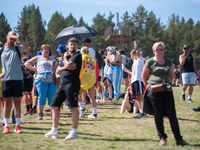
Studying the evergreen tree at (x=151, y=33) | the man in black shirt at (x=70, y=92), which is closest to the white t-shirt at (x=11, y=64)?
the man in black shirt at (x=70, y=92)

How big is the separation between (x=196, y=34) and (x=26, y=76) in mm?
62971

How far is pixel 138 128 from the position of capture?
18.8ft

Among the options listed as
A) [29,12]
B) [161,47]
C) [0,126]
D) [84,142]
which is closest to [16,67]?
[0,126]

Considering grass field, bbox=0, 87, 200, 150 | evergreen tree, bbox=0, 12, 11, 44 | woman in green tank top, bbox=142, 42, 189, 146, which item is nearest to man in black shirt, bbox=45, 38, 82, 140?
grass field, bbox=0, 87, 200, 150

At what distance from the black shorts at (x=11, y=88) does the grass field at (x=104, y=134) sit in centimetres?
84

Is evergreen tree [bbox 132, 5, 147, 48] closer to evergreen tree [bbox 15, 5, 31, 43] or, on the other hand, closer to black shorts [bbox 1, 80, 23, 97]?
evergreen tree [bbox 15, 5, 31, 43]

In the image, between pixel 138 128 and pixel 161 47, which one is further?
pixel 138 128

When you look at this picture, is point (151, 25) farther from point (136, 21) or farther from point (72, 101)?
point (72, 101)

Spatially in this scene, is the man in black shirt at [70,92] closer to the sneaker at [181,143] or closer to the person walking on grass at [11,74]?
the person walking on grass at [11,74]

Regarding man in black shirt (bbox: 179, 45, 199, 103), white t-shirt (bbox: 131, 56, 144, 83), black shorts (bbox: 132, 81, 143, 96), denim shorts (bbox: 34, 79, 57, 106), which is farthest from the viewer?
man in black shirt (bbox: 179, 45, 199, 103)

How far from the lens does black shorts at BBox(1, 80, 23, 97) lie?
517 centimetres

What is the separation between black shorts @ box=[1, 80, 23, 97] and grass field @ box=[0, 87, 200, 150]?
836mm

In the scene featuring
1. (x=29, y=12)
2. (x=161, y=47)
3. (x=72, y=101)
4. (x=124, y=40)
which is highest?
(x=29, y=12)

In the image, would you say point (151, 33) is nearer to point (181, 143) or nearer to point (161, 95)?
point (161, 95)
